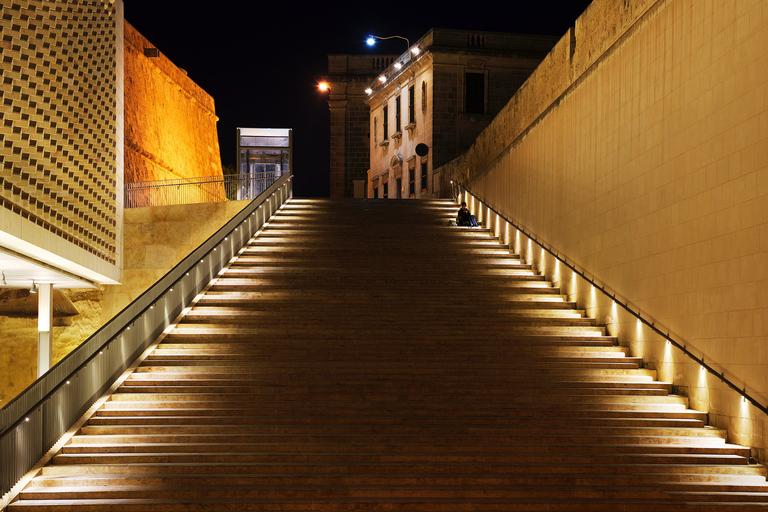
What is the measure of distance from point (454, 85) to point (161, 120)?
11.1m

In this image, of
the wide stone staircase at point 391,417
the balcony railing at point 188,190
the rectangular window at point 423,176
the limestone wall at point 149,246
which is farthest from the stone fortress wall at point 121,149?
the rectangular window at point 423,176

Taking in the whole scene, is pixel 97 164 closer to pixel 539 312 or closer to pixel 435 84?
pixel 539 312

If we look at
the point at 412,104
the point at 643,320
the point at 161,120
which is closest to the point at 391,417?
the point at 643,320

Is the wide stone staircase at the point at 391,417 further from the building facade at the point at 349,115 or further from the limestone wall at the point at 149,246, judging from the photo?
the building facade at the point at 349,115

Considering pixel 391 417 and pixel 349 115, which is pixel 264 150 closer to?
pixel 349 115

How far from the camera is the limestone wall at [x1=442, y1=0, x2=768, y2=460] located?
28.3ft

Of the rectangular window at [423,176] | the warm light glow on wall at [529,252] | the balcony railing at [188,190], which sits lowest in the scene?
the warm light glow on wall at [529,252]

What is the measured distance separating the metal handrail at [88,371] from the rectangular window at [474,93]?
733 inches

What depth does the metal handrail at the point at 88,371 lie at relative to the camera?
787 centimetres

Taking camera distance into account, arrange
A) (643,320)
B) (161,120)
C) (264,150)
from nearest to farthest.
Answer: (643,320), (264,150), (161,120)

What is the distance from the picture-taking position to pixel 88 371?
9594 mm

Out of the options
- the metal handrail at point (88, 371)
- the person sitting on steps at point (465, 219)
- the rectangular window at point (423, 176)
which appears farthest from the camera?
the rectangular window at point (423, 176)

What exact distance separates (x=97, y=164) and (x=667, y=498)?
13.2 meters

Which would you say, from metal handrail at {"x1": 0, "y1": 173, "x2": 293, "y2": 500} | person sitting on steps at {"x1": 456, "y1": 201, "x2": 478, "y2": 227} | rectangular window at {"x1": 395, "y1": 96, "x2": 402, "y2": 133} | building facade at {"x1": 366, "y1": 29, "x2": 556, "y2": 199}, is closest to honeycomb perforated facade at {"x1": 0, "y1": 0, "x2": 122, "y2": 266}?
metal handrail at {"x1": 0, "y1": 173, "x2": 293, "y2": 500}
